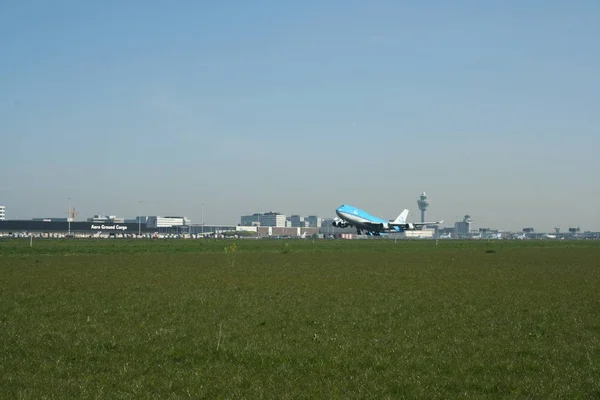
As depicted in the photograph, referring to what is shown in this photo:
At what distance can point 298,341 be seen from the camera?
56.4 ft

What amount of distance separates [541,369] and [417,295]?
1364 centimetres

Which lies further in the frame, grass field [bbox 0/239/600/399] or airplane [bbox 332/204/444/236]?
airplane [bbox 332/204/444/236]

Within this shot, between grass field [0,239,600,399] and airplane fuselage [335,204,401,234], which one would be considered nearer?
grass field [0,239,600,399]

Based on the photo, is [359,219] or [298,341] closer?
[298,341]

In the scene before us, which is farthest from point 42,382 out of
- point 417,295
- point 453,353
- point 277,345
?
point 417,295

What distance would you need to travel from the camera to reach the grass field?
12.9 m

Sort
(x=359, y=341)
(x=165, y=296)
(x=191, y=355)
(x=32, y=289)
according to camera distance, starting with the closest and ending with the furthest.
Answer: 1. (x=191, y=355)
2. (x=359, y=341)
3. (x=165, y=296)
4. (x=32, y=289)

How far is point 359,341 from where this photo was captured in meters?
17.2

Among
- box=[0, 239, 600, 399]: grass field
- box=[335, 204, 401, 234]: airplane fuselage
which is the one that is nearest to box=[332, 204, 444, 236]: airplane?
box=[335, 204, 401, 234]: airplane fuselage

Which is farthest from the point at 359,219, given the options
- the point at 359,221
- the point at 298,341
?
the point at 298,341

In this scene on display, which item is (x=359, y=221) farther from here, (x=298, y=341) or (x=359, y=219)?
(x=298, y=341)

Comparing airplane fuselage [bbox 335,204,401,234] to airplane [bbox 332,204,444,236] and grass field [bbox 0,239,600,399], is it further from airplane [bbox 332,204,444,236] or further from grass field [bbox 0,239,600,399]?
grass field [bbox 0,239,600,399]

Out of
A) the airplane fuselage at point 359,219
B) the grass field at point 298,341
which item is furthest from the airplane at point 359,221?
the grass field at point 298,341

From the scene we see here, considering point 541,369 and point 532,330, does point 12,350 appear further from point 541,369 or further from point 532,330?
point 532,330
